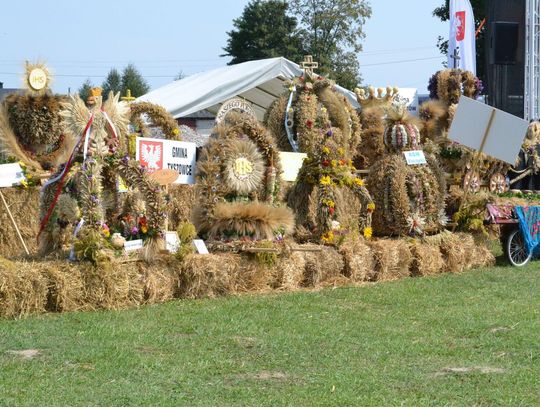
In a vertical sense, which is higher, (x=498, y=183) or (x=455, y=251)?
(x=498, y=183)

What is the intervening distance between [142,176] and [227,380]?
339cm

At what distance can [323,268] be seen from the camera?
10.3 metres

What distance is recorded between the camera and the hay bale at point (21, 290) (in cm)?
786

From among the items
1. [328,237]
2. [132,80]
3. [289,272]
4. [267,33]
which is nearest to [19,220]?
[289,272]

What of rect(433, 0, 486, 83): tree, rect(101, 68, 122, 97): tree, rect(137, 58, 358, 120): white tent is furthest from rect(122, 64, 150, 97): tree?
rect(137, 58, 358, 120): white tent

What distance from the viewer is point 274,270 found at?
988 centimetres

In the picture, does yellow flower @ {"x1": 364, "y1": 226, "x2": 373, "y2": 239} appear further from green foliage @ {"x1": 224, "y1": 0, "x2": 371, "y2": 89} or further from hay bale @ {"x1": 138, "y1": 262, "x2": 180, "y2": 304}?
green foliage @ {"x1": 224, "y1": 0, "x2": 371, "y2": 89}

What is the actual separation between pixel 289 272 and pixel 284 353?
3.17 meters

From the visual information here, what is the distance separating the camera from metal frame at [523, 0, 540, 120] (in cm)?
1848

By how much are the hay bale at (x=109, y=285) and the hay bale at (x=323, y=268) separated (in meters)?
2.32

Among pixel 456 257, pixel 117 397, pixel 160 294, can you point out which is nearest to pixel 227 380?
pixel 117 397

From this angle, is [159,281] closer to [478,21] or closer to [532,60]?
[532,60]

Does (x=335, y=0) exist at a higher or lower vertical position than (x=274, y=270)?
higher

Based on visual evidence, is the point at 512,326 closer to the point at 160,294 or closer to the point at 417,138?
the point at 160,294
